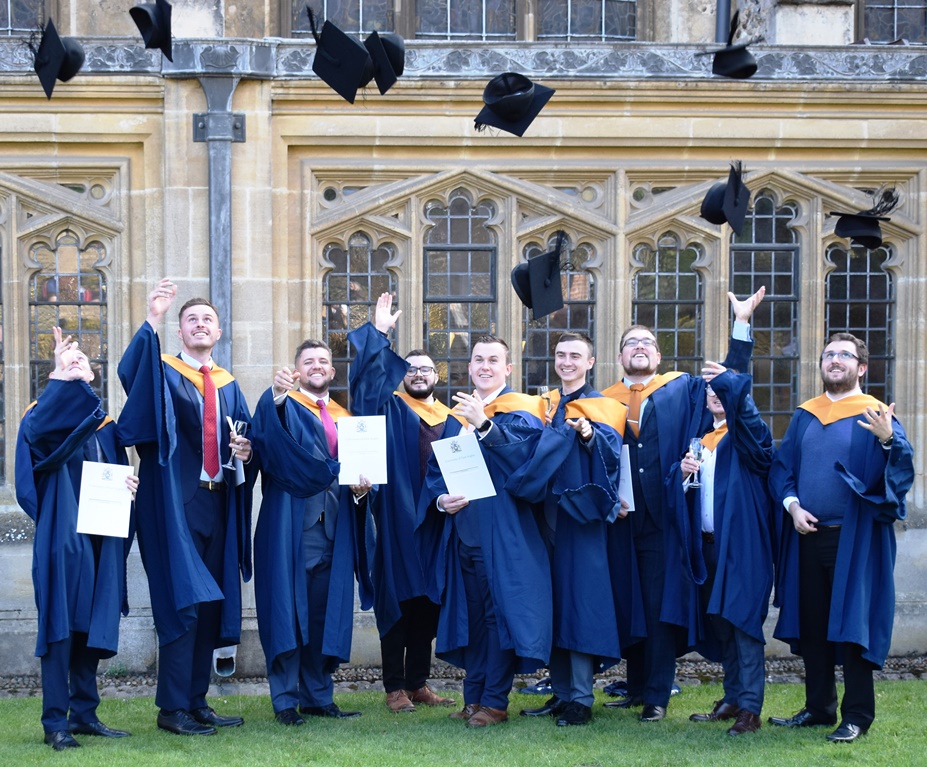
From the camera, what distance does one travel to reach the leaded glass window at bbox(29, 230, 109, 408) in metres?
8.60

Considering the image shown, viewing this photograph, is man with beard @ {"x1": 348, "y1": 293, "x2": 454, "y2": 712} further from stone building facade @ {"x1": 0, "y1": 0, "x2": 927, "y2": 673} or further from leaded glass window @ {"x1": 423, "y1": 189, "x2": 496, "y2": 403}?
leaded glass window @ {"x1": 423, "y1": 189, "x2": 496, "y2": 403}

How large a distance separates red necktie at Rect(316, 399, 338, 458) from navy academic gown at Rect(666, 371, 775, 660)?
165cm

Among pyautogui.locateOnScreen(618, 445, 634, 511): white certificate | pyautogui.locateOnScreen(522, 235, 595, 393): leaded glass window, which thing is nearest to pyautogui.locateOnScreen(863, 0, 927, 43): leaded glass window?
pyautogui.locateOnScreen(522, 235, 595, 393): leaded glass window

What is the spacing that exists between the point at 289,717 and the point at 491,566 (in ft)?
3.94

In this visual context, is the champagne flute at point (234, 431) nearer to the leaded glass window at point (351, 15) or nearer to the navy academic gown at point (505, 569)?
the navy academic gown at point (505, 569)

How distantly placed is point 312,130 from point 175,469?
2921 mm

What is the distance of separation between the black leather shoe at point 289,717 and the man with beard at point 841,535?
89.2 inches

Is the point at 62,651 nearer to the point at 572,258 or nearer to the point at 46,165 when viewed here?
the point at 46,165

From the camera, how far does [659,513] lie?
6.72 metres

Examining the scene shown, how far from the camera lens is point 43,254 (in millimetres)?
8594

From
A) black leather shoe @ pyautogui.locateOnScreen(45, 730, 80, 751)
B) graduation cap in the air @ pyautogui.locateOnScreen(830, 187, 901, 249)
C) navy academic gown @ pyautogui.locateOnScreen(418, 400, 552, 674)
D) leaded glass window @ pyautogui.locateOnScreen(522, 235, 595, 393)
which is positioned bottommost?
black leather shoe @ pyautogui.locateOnScreen(45, 730, 80, 751)

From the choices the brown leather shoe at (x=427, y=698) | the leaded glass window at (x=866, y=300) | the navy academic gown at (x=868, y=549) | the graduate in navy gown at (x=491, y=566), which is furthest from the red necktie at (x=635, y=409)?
the leaded glass window at (x=866, y=300)

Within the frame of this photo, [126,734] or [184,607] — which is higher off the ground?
[184,607]

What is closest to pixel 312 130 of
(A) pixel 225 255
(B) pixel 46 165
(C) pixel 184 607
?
(A) pixel 225 255
